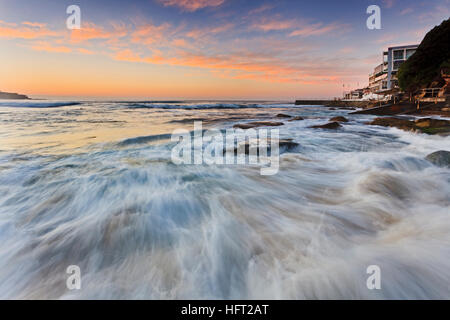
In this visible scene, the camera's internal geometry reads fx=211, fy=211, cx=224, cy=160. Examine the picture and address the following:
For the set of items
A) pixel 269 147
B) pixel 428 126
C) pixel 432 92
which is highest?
pixel 432 92

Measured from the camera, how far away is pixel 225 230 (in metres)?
3.17

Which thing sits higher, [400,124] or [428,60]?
[428,60]

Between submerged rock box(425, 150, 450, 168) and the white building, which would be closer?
submerged rock box(425, 150, 450, 168)

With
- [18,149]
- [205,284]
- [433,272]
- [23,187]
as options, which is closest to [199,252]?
[205,284]

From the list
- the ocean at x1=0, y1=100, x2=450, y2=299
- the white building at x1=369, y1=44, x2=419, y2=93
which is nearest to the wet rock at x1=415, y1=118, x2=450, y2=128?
the ocean at x1=0, y1=100, x2=450, y2=299

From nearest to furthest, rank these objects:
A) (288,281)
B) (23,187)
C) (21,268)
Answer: (288,281)
(21,268)
(23,187)

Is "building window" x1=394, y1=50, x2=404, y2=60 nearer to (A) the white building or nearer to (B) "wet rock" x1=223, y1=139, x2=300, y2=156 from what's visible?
(A) the white building

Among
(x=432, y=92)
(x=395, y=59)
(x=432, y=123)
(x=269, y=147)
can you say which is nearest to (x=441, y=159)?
(x=269, y=147)

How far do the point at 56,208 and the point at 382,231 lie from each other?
17.7 ft

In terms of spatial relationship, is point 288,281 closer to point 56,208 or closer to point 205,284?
point 205,284

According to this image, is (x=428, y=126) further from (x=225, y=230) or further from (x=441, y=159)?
(x=225, y=230)

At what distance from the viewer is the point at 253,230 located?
10.4 feet

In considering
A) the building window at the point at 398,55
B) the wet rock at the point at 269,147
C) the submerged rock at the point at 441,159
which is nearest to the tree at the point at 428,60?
the submerged rock at the point at 441,159

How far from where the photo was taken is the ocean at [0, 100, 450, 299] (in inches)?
86.8
